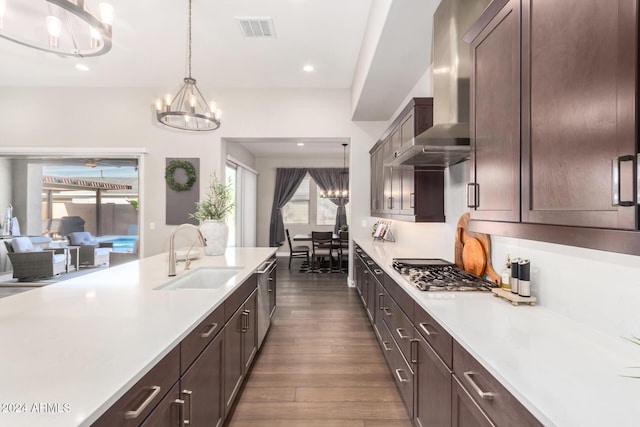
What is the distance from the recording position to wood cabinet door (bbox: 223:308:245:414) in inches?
71.2

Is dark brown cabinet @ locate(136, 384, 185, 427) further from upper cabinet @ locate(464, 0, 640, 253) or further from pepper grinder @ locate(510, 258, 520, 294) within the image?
pepper grinder @ locate(510, 258, 520, 294)

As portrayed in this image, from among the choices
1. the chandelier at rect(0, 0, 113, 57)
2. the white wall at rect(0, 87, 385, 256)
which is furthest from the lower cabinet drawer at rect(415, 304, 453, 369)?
the white wall at rect(0, 87, 385, 256)

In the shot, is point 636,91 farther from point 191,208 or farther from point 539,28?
point 191,208

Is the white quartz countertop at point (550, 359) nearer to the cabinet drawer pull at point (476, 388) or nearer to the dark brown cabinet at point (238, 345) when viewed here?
the cabinet drawer pull at point (476, 388)

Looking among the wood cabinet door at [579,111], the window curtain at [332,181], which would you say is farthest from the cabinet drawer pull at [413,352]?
the window curtain at [332,181]

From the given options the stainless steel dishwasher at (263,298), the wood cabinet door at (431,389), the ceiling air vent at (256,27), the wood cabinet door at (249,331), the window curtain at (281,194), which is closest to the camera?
the wood cabinet door at (431,389)

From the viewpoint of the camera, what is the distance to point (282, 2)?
3.08 metres

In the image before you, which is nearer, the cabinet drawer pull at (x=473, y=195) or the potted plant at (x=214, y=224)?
the cabinet drawer pull at (x=473, y=195)

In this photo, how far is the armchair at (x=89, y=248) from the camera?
240 inches

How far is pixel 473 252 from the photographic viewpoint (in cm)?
219

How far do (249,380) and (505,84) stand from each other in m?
2.62

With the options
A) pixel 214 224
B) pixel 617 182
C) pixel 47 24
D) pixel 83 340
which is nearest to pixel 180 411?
pixel 83 340

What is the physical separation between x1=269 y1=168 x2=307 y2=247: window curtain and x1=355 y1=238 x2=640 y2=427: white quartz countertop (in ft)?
25.0

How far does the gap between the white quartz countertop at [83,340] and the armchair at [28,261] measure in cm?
455
